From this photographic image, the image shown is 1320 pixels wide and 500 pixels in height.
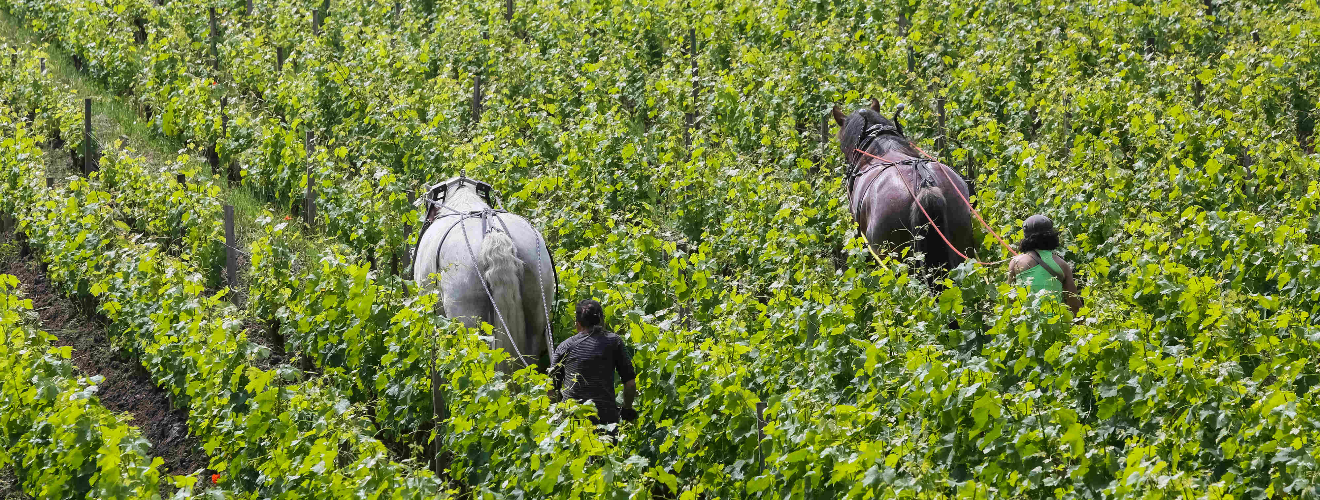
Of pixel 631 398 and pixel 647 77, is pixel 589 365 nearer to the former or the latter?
pixel 631 398

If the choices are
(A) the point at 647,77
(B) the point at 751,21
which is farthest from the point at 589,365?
(B) the point at 751,21

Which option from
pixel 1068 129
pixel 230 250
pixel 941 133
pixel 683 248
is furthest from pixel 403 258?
pixel 1068 129

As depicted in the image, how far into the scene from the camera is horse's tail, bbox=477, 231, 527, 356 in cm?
712

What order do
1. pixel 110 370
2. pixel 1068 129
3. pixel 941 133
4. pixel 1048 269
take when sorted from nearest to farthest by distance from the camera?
pixel 1048 269
pixel 110 370
pixel 1068 129
pixel 941 133

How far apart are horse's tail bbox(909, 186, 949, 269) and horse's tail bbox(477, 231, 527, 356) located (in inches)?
95.9

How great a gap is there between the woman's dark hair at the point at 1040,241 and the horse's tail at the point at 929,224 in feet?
3.53

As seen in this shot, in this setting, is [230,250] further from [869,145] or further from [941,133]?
[941,133]

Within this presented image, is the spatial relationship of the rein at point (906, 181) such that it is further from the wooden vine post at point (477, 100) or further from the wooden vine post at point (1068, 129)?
the wooden vine post at point (477, 100)

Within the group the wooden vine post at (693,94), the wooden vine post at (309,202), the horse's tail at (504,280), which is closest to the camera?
the horse's tail at (504,280)

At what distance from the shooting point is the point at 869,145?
29.8ft

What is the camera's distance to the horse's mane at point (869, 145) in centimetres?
891

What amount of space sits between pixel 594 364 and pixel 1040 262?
2340 mm

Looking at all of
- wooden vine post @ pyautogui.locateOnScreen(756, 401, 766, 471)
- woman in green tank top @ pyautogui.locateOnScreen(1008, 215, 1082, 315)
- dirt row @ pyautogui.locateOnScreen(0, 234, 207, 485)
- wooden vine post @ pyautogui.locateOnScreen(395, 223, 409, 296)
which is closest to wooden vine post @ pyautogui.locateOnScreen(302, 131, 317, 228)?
wooden vine post @ pyautogui.locateOnScreen(395, 223, 409, 296)

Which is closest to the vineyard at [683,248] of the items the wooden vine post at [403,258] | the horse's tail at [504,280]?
the wooden vine post at [403,258]
